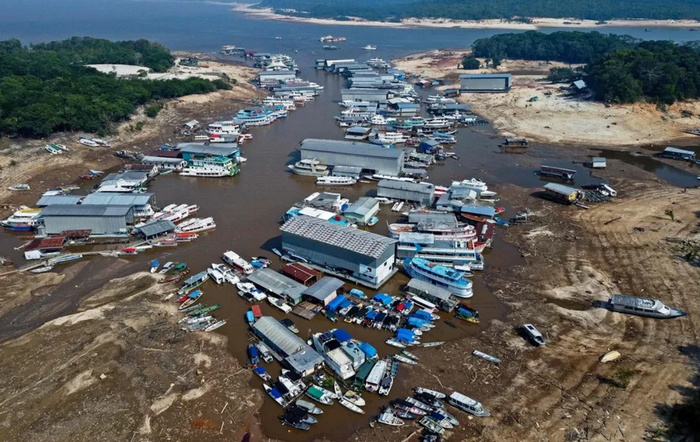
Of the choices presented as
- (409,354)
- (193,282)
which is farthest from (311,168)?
(409,354)

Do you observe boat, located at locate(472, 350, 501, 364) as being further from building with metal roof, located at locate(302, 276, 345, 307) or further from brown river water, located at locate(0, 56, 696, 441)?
building with metal roof, located at locate(302, 276, 345, 307)

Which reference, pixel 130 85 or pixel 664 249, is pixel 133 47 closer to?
pixel 130 85

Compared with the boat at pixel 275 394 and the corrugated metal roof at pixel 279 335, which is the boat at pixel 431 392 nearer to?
A: the corrugated metal roof at pixel 279 335

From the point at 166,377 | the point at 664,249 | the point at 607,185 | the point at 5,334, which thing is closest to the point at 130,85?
the point at 5,334

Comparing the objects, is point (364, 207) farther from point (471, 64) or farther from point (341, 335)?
point (471, 64)

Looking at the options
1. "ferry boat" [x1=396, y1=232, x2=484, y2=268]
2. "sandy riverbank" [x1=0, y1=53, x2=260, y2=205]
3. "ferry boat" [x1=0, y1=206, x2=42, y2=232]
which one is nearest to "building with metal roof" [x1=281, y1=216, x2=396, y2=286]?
"ferry boat" [x1=396, y1=232, x2=484, y2=268]

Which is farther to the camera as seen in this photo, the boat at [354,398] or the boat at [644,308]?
the boat at [644,308]

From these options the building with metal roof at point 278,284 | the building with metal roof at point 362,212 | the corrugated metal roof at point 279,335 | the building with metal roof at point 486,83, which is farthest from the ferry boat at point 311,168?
the building with metal roof at point 486,83
